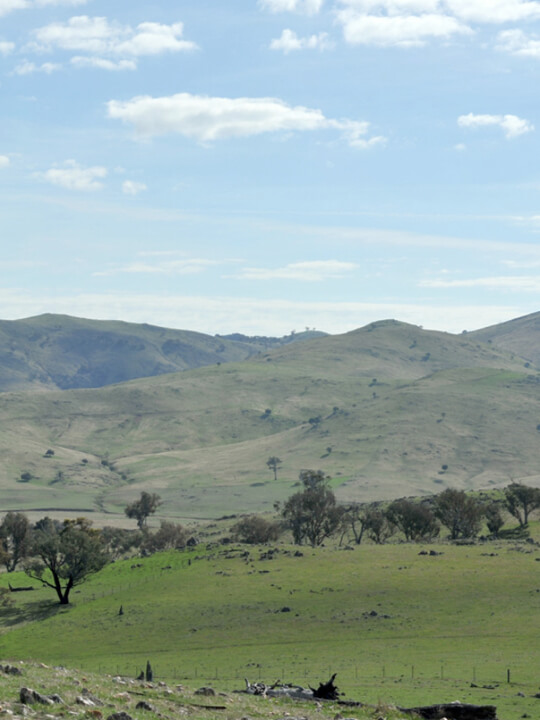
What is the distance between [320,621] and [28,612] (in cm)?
3682

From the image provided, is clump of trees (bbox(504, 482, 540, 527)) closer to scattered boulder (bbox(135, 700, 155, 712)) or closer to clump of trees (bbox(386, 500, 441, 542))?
clump of trees (bbox(386, 500, 441, 542))

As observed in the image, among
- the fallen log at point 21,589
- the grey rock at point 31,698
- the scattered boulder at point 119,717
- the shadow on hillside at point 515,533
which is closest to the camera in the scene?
the scattered boulder at point 119,717

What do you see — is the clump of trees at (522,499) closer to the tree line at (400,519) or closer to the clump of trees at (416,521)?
the tree line at (400,519)

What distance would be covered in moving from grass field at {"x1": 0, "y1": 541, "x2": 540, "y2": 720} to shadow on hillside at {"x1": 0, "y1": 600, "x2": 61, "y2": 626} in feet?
1.13

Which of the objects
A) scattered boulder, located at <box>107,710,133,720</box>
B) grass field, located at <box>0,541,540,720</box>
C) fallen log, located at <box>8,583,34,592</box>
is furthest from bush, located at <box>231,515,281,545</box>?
scattered boulder, located at <box>107,710,133,720</box>

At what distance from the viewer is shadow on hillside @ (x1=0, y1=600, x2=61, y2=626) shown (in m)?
89.5

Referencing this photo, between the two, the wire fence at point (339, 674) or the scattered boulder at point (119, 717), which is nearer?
the scattered boulder at point (119, 717)

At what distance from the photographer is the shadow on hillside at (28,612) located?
89.5 meters

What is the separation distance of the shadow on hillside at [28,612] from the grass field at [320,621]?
0.34 meters

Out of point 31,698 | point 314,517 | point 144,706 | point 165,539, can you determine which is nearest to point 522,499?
point 314,517

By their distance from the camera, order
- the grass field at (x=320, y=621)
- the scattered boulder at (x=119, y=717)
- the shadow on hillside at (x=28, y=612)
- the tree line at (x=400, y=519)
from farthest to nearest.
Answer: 1. the tree line at (x=400, y=519)
2. the shadow on hillside at (x=28, y=612)
3. the grass field at (x=320, y=621)
4. the scattered boulder at (x=119, y=717)

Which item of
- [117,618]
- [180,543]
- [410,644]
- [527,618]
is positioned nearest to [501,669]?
[410,644]

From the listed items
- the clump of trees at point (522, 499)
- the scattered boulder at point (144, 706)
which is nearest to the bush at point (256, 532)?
the clump of trees at point (522, 499)

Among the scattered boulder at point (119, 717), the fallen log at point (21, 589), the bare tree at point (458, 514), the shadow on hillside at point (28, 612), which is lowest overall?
the fallen log at point (21, 589)
